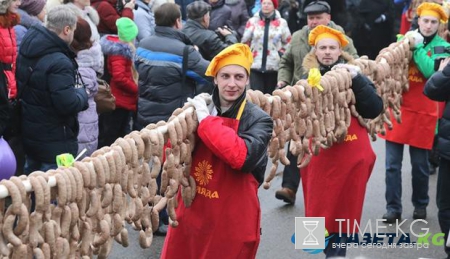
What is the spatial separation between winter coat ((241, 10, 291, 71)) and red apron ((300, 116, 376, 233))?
12.9 ft

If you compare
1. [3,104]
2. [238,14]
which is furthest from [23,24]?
[238,14]

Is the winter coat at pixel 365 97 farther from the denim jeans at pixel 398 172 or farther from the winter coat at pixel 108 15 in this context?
the winter coat at pixel 108 15

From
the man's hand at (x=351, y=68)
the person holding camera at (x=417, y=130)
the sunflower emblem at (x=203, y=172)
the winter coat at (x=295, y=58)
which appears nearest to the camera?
the sunflower emblem at (x=203, y=172)

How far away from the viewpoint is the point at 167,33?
25.5ft

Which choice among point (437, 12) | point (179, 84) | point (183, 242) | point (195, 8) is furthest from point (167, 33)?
point (183, 242)

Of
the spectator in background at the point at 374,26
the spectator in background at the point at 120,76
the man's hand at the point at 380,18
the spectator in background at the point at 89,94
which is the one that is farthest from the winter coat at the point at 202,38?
the man's hand at the point at 380,18

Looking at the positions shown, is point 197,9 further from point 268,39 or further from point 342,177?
point 342,177

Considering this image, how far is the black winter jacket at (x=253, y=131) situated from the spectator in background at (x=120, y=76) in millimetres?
3730

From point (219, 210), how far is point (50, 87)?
6.62 feet

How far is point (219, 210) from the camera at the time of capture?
508 cm

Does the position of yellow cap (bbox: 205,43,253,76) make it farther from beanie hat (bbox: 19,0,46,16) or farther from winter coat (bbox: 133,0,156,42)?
winter coat (bbox: 133,0,156,42)

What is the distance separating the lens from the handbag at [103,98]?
8078 mm

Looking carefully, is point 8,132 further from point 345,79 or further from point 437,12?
point 437,12

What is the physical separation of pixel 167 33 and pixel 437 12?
2.47 metres
